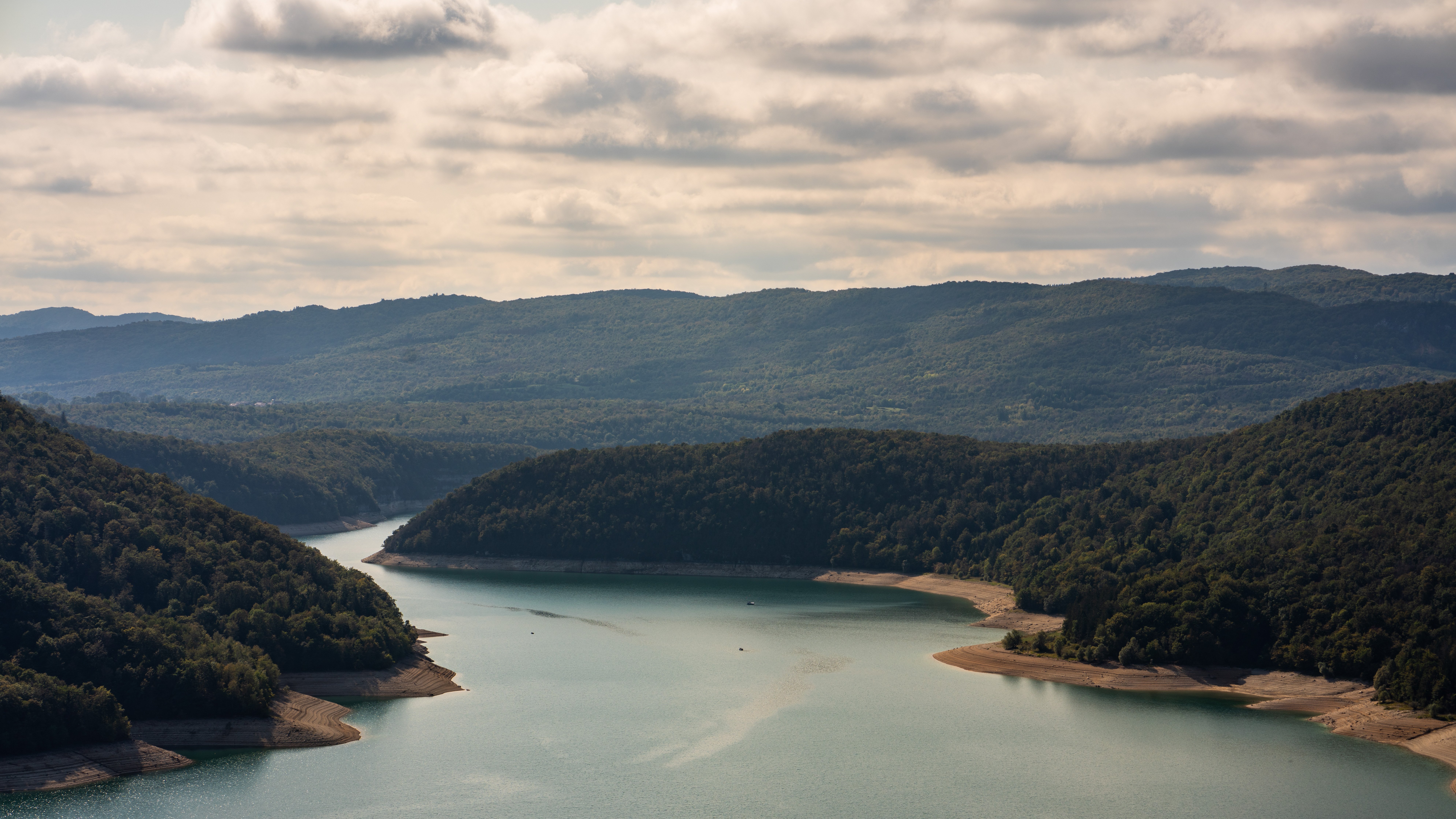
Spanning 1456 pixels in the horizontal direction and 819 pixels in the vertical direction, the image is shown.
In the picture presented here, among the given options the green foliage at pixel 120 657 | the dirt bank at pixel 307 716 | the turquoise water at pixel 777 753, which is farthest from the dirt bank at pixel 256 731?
the turquoise water at pixel 777 753

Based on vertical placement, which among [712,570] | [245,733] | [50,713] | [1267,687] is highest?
[712,570]

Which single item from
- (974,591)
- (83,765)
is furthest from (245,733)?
(974,591)

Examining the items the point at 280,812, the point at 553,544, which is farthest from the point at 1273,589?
the point at 553,544

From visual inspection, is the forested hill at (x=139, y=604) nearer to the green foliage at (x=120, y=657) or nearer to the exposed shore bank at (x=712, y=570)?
the green foliage at (x=120, y=657)

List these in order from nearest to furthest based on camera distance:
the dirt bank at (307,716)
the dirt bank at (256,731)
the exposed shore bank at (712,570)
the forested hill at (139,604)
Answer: the forested hill at (139,604), the dirt bank at (256,731), the dirt bank at (307,716), the exposed shore bank at (712,570)

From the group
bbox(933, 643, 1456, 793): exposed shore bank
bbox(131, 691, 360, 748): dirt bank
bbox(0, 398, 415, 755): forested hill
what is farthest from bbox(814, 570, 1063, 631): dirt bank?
bbox(131, 691, 360, 748): dirt bank

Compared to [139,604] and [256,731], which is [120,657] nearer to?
[256,731]
